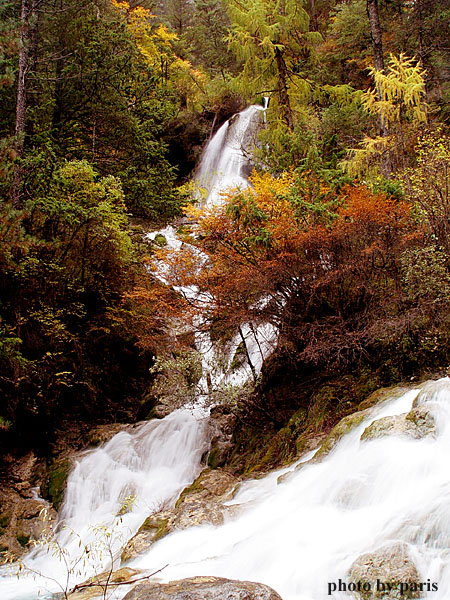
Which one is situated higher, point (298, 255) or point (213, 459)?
point (298, 255)

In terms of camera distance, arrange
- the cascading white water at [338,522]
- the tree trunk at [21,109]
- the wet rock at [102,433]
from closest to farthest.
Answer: the cascading white water at [338,522] < the tree trunk at [21,109] < the wet rock at [102,433]

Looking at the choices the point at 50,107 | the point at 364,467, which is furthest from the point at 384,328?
the point at 50,107

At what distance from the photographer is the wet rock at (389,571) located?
138 inches

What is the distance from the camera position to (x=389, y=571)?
3656 mm

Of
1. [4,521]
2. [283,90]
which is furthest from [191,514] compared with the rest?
[283,90]

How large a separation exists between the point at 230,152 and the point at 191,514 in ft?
63.2

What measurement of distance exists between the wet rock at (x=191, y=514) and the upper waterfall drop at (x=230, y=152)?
49.1 feet

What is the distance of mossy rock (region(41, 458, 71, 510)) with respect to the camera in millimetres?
8791

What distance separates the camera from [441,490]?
432 centimetres

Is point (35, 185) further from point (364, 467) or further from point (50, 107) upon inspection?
point (364, 467)

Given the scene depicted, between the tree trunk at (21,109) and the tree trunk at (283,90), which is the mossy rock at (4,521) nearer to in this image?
the tree trunk at (21,109)

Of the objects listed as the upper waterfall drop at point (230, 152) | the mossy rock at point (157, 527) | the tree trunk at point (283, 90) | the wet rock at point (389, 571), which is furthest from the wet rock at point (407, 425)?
the upper waterfall drop at point (230, 152)

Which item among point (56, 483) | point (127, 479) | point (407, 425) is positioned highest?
point (407, 425)

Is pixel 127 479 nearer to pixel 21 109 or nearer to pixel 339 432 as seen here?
pixel 339 432
